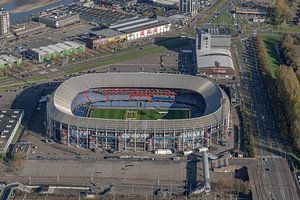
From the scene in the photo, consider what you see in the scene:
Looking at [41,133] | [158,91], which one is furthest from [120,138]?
[158,91]

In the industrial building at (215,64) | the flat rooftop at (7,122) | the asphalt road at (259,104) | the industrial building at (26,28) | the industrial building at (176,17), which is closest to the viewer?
the flat rooftop at (7,122)

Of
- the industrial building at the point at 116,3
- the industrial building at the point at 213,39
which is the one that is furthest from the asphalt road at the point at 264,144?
the industrial building at the point at 116,3

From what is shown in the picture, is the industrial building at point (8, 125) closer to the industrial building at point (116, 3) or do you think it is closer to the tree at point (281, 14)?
the industrial building at point (116, 3)

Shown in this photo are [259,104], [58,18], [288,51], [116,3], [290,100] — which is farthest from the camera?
[116,3]

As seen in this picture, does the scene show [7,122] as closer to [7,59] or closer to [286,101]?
[7,59]

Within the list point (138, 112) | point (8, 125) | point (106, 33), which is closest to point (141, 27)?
point (106, 33)

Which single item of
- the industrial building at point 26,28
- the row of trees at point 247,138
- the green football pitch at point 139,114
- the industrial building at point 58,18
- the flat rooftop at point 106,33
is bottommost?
the row of trees at point 247,138

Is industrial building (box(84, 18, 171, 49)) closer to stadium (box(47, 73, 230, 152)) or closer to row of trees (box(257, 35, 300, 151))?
stadium (box(47, 73, 230, 152))

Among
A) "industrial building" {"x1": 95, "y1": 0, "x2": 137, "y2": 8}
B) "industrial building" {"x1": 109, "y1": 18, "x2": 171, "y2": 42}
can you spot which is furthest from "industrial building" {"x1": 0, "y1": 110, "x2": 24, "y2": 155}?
"industrial building" {"x1": 95, "y1": 0, "x2": 137, "y2": 8}
